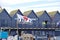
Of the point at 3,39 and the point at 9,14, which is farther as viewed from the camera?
the point at 9,14

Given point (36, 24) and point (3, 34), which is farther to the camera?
point (36, 24)

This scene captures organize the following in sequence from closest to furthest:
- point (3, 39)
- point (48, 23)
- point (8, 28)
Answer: point (3, 39) < point (8, 28) < point (48, 23)

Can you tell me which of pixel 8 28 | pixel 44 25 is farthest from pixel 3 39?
pixel 44 25

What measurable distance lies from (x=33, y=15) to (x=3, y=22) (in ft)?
29.5

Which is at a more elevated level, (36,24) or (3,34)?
(36,24)

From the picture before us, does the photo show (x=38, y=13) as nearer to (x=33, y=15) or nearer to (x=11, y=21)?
(x=33, y=15)

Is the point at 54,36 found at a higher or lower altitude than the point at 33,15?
A: lower

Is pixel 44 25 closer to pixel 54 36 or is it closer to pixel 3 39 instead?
pixel 54 36

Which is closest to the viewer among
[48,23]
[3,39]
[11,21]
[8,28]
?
[3,39]

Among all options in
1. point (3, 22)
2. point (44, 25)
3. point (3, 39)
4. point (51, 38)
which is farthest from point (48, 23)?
point (3, 39)

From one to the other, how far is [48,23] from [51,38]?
Result: 258 inches

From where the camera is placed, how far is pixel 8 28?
59781 millimetres

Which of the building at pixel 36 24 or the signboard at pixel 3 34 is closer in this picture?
the signboard at pixel 3 34

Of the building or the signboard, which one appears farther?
the building
